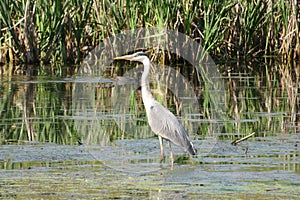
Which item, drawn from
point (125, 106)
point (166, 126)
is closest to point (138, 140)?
point (166, 126)

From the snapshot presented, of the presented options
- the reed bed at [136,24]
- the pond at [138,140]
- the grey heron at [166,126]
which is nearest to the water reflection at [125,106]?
the pond at [138,140]

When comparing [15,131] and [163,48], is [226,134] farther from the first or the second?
[163,48]

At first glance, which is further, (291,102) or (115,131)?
(291,102)

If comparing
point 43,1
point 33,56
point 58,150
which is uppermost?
point 43,1

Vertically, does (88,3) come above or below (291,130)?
above

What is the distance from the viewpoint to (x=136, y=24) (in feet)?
55.2

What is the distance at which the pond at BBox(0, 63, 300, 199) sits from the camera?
6.21m

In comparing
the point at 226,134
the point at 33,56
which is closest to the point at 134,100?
the point at 226,134

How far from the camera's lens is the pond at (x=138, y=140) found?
6215 mm

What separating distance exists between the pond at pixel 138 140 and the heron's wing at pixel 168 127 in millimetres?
235

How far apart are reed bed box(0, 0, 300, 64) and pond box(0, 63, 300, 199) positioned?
6.34ft

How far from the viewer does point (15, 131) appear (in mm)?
8992

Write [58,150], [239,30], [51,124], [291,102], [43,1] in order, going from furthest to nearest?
[239,30] → [43,1] → [291,102] → [51,124] → [58,150]

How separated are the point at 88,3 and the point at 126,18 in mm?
944
